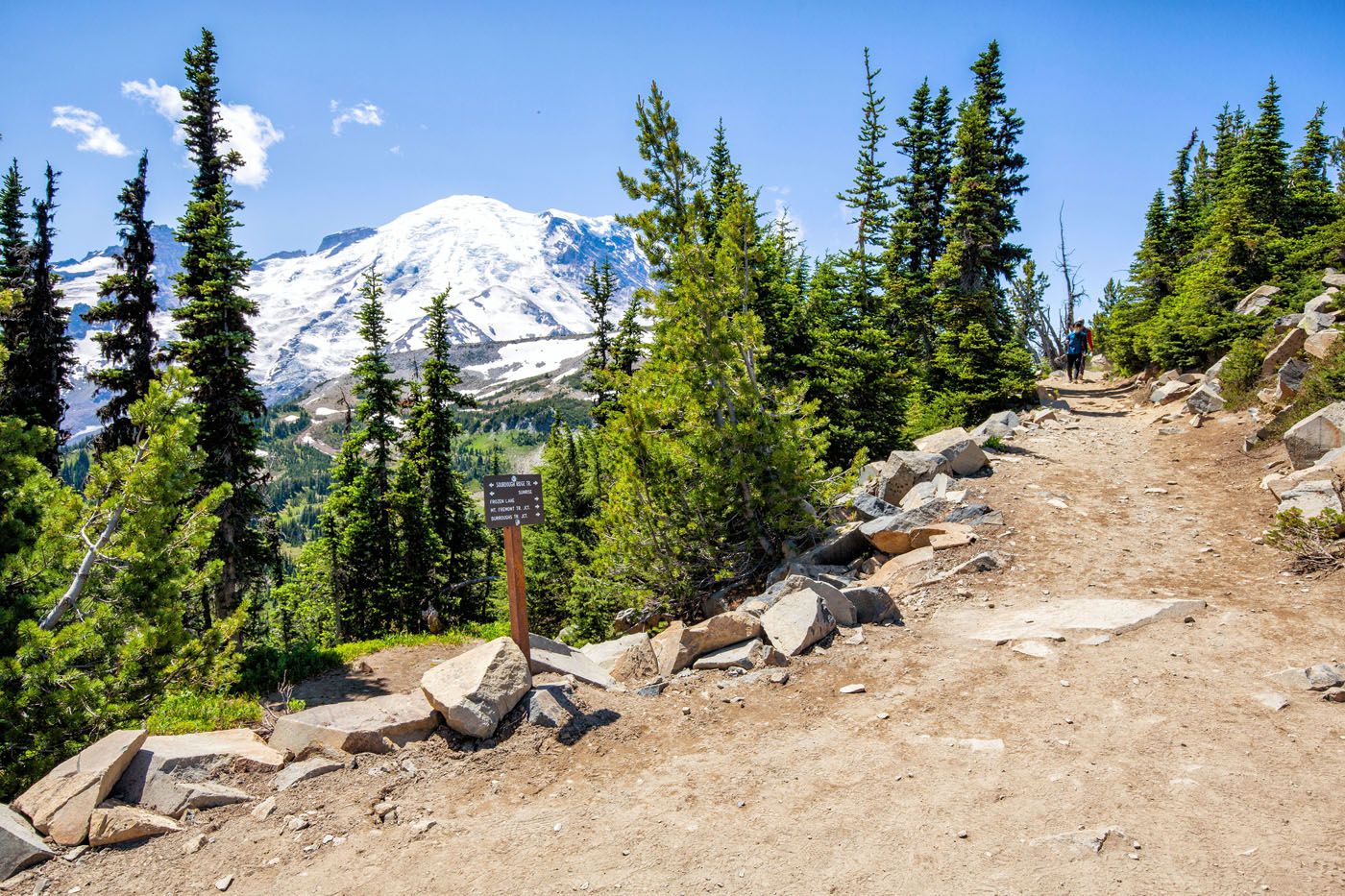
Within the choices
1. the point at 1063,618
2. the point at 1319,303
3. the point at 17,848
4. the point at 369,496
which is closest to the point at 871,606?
the point at 1063,618

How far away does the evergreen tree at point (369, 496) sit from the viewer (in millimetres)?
27531

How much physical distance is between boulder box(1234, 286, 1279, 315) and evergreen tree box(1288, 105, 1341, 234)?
3.56m

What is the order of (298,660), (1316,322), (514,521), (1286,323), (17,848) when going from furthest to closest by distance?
(1286,323)
(1316,322)
(298,660)
(514,521)
(17,848)

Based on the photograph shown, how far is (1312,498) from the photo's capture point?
32.2 ft

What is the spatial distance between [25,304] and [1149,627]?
2952 centimetres

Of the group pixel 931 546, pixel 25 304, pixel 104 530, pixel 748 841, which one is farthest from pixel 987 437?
pixel 25 304

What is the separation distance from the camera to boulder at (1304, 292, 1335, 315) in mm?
16808

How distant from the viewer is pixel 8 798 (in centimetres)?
635

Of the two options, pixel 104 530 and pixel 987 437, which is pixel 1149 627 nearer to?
pixel 987 437

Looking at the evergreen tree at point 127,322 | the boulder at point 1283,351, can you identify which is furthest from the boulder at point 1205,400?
the evergreen tree at point 127,322

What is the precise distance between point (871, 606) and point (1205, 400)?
14.7 metres

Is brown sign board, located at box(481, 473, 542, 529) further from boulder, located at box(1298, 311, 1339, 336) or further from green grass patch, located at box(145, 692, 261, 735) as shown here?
boulder, located at box(1298, 311, 1339, 336)

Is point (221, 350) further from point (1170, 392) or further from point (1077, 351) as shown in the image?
point (1077, 351)

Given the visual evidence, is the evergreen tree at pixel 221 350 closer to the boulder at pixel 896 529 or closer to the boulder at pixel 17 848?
the boulder at pixel 17 848
